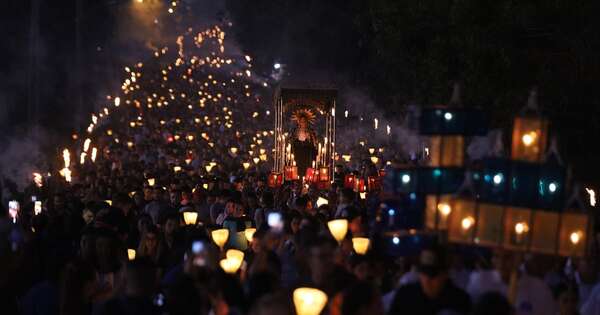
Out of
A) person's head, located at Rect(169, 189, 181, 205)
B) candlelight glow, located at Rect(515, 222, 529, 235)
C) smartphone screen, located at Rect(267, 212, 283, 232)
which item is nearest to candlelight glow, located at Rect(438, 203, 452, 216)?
candlelight glow, located at Rect(515, 222, 529, 235)

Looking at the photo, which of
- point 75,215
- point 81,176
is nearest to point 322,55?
point 81,176

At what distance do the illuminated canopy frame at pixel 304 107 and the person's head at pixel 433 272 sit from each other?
1979cm

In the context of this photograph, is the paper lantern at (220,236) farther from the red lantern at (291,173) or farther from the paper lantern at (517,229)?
the red lantern at (291,173)

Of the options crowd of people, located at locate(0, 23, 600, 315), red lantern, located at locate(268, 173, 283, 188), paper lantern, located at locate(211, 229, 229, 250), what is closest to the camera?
crowd of people, located at locate(0, 23, 600, 315)

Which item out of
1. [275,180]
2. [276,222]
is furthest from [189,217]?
[275,180]

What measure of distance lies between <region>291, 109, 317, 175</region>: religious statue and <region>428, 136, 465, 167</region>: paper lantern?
66.9 ft

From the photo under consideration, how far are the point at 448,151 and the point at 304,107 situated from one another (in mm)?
19920

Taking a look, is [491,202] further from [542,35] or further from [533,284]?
[542,35]

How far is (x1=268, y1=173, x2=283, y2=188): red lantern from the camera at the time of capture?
2397cm

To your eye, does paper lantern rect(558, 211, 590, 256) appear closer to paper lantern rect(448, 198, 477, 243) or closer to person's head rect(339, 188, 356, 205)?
paper lantern rect(448, 198, 477, 243)

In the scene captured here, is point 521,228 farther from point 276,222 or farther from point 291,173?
point 291,173

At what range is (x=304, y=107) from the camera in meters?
27.8

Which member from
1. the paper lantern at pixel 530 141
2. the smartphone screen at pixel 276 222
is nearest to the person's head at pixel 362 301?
the paper lantern at pixel 530 141

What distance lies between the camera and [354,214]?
11.8 meters
